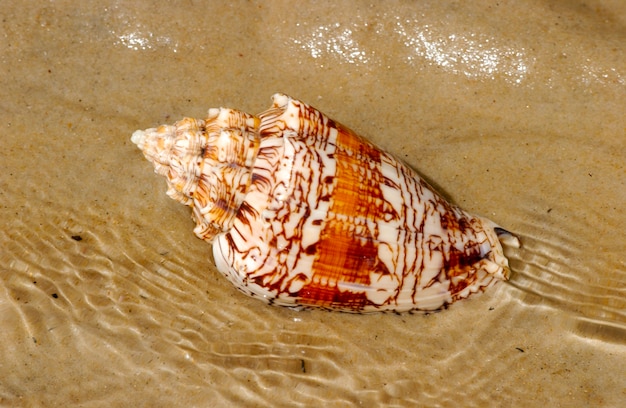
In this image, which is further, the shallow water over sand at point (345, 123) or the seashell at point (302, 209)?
the shallow water over sand at point (345, 123)

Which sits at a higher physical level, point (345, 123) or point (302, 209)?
point (345, 123)

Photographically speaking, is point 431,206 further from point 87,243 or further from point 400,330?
point 87,243

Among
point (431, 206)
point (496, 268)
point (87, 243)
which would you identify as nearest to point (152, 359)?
point (87, 243)

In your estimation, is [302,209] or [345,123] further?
Answer: [345,123]

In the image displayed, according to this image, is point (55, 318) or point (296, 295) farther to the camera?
point (55, 318)
